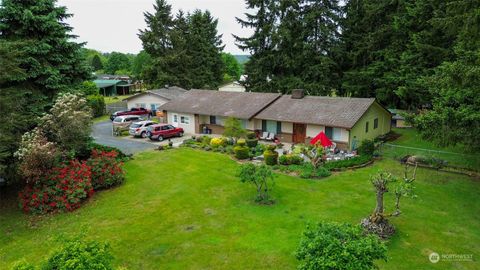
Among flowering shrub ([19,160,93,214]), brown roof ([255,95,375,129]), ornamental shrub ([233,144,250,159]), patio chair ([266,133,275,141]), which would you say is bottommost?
flowering shrub ([19,160,93,214])

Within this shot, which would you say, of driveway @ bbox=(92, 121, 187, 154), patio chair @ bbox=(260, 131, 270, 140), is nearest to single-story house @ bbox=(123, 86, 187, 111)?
driveway @ bbox=(92, 121, 187, 154)

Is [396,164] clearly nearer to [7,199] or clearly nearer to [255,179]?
[255,179]

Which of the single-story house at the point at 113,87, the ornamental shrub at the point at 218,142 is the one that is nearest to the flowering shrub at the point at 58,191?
the ornamental shrub at the point at 218,142

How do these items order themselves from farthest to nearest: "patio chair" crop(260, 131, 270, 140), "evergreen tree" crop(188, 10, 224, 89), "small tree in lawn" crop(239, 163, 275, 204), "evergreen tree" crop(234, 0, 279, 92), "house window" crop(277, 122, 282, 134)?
1. "evergreen tree" crop(188, 10, 224, 89)
2. "evergreen tree" crop(234, 0, 279, 92)
3. "patio chair" crop(260, 131, 270, 140)
4. "house window" crop(277, 122, 282, 134)
5. "small tree in lawn" crop(239, 163, 275, 204)

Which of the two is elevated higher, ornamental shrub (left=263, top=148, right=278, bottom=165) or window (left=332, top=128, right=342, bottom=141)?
window (left=332, top=128, right=342, bottom=141)

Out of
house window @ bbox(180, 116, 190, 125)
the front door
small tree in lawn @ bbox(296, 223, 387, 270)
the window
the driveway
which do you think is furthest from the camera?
house window @ bbox(180, 116, 190, 125)

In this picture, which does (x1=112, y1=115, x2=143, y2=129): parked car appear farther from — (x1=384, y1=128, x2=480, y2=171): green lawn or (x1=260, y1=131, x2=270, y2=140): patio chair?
(x1=384, y1=128, x2=480, y2=171): green lawn

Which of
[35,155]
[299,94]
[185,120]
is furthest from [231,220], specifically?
[185,120]

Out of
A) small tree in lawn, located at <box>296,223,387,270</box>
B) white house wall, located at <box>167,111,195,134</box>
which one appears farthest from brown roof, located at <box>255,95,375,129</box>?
small tree in lawn, located at <box>296,223,387,270</box>

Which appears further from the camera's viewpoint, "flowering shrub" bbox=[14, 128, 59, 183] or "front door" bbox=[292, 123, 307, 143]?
"front door" bbox=[292, 123, 307, 143]
